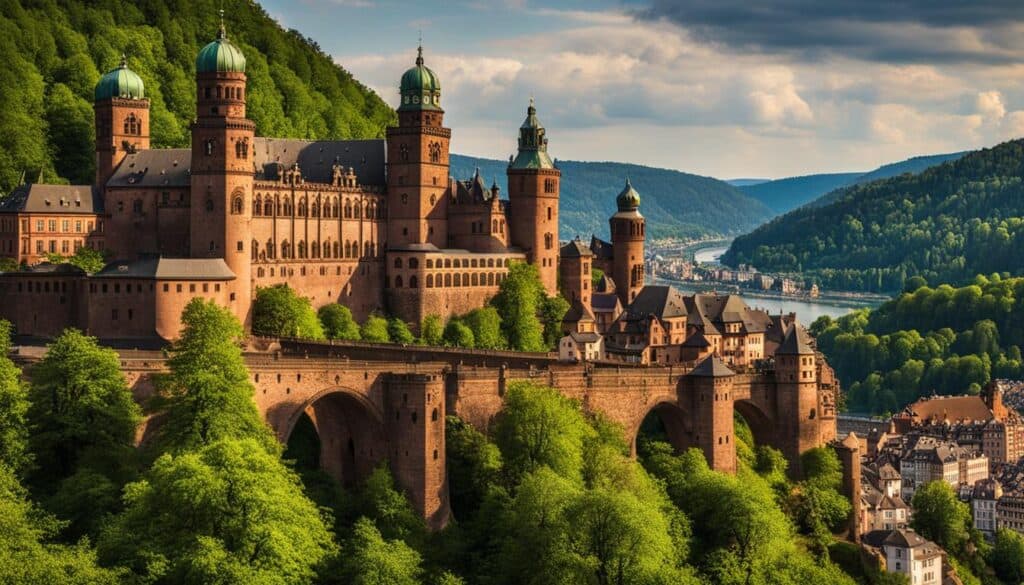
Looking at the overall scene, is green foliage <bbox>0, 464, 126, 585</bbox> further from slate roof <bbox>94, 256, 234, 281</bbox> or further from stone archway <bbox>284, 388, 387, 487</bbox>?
slate roof <bbox>94, 256, 234, 281</bbox>

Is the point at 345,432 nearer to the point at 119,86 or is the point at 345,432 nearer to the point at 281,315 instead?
the point at 281,315

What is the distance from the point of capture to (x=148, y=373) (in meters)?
77.2

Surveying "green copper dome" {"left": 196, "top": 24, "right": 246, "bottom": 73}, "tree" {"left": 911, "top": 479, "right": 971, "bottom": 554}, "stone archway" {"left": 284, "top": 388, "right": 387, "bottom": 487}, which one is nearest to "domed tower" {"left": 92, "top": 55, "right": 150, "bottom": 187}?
"green copper dome" {"left": 196, "top": 24, "right": 246, "bottom": 73}

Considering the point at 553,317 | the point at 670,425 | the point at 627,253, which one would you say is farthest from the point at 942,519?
the point at 627,253

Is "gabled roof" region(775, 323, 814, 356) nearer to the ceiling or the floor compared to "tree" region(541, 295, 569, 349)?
nearer to the floor

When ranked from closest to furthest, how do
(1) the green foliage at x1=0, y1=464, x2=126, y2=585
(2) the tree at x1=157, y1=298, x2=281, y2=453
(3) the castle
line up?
1. (1) the green foliage at x1=0, y1=464, x2=126, y2=585
2. (2) the tree at x1=157, y1=298, x2=281, y2=453
3. (3) the castle

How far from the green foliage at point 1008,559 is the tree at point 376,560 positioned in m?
54.5

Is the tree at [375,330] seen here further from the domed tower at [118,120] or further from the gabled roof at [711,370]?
the gabled roof at [711,370]

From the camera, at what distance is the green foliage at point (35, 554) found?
2403 inches

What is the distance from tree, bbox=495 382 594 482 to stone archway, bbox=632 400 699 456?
8.09 metres

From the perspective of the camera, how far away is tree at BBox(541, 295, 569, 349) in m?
118

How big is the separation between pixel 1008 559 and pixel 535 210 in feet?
132

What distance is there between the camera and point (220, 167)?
100 metres

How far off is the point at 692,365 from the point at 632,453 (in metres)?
8.55
